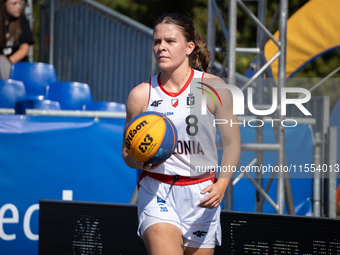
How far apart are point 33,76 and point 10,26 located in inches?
39.4

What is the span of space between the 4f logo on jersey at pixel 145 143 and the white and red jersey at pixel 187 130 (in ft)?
0.78

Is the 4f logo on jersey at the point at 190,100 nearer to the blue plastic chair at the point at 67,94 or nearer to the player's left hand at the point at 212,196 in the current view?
the player's left hand at the point at 212,196

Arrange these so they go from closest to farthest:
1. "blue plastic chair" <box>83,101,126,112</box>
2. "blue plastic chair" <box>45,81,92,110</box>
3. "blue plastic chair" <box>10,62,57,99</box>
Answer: "blue plastic chair" <box>83,101,126,112</box>, "blue plastic chair" <box>45,81,92,110</box>, "blue plastic chair" <box>10,62,57,99</box>

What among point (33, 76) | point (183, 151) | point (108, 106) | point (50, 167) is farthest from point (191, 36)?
point (33, 76)

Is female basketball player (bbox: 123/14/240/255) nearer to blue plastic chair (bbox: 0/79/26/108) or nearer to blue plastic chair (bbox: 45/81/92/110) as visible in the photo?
blue plastic chair (bbox: 0/79/26/108)

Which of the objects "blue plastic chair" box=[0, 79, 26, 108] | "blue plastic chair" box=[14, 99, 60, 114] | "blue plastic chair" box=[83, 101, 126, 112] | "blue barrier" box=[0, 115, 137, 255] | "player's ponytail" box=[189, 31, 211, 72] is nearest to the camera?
"player's ponytail" box=[189, 31, 211, 72]

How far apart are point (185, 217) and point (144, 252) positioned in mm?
1327

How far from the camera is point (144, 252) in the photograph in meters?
3.97

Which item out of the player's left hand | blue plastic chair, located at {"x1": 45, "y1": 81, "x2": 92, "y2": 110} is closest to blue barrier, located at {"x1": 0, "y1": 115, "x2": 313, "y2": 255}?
blue plastic chair, located at {"x1": 45, "y1": 81, "x2": 92, "y2": 110}

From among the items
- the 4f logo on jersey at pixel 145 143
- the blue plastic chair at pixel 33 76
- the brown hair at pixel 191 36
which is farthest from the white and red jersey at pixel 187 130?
the blue plastic chair at pixel 33 76

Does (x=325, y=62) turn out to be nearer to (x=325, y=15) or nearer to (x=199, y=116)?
(x=325, y=15)

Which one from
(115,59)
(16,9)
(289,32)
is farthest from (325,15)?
(16,9)

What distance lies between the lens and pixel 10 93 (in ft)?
21.3

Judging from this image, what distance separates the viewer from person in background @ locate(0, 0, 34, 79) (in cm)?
765
